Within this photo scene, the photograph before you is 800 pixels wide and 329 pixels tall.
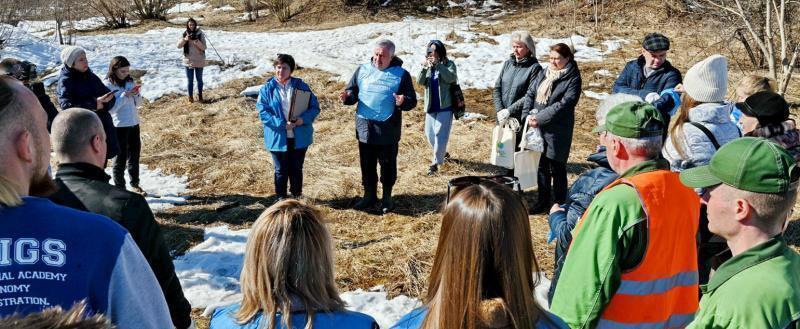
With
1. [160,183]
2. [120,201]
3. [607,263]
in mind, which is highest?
[120,201]

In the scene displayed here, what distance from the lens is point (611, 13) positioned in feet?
→ 60.4

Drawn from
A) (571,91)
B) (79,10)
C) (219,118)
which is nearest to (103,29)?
(79,10)

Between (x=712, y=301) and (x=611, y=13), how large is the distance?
1775 cm

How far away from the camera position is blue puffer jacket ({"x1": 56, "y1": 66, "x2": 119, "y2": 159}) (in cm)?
661

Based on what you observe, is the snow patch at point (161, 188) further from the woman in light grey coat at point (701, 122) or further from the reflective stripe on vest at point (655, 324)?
the reflective stripe on vest at point (655, 324)

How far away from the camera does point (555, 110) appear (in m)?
6.19

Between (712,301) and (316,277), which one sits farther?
(316,277)

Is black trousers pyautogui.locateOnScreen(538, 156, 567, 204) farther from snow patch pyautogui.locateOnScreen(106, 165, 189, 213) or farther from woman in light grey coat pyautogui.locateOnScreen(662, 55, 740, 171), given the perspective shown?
snow patch pyautogui.locateOnScreen(106, 165, 189, 213)

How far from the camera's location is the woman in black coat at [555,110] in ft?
20.2

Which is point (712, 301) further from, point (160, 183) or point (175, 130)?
point (175, 130)

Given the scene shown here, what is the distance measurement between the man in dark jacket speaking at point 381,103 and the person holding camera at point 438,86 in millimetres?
894

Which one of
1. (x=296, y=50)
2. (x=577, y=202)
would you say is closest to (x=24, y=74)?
(x=577, y=202)

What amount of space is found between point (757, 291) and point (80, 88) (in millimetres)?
6538

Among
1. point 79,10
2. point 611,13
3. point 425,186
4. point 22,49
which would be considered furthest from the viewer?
point 79,10
